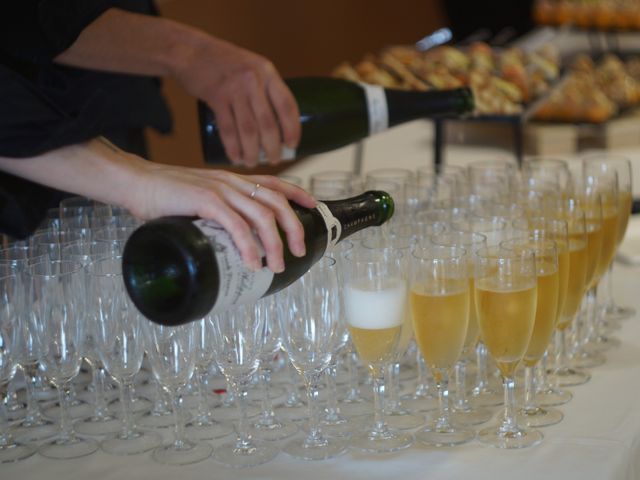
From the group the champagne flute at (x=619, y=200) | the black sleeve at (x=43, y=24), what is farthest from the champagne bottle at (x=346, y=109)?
the black sleeve at (x=43, y=24)

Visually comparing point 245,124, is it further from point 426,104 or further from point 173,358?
point 173,358

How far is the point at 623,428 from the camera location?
130 centimetres

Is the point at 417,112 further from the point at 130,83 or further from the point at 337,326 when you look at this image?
the point at 337,326

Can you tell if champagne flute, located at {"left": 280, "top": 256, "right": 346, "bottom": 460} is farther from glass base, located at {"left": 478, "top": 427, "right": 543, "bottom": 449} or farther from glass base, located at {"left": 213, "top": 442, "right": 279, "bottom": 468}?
glass base, located at {"left": 478, "top": 427, "right": 543, "bottom": 449}

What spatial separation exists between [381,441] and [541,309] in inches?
10.7

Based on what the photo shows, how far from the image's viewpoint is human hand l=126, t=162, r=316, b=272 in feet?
3.54

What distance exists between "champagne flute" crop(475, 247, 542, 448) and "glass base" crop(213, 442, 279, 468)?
28cm

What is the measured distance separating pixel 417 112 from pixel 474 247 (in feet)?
2.51

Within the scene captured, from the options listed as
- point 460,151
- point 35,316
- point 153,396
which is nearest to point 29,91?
point 35,316

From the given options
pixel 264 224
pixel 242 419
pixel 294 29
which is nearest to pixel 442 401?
pixel 242 419

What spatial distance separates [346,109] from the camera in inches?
79.2

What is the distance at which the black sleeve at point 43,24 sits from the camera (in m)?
1.63

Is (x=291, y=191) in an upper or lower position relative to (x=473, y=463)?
upper

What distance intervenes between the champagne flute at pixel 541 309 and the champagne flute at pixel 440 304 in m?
0.08
